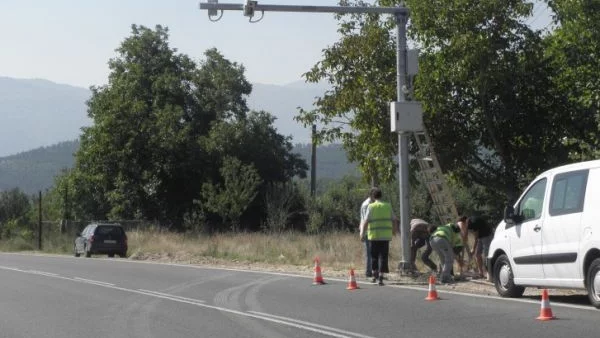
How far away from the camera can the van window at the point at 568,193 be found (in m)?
12.6

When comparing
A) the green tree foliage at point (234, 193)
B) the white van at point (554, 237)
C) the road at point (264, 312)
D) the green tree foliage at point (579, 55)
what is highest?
the green tree foliage at point (579, 55)

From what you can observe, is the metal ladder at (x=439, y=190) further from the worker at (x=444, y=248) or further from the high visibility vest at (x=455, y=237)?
the worker at (x=444, y=248)

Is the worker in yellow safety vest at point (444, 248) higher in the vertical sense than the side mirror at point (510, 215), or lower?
lower

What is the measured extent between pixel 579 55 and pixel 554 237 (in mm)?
10570

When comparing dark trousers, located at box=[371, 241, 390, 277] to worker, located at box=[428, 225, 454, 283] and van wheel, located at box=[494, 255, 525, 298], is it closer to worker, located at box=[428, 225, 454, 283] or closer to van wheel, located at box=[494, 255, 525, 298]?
worker, located at box=[428, 225, 454, 283]

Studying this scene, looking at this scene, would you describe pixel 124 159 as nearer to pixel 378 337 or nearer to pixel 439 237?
pixel 439 237

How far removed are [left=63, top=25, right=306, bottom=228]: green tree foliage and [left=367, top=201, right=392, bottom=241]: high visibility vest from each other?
3333 cm

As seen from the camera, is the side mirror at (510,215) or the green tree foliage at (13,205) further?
the green tree foliage at (13,205)

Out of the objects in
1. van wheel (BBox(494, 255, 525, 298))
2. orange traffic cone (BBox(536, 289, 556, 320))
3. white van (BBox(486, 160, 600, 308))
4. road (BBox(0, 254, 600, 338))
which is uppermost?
white van (BBox(486, 160, 600, 308))

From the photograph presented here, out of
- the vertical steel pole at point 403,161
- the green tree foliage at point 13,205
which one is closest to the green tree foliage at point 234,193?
the vertical steel pole at point 403,161

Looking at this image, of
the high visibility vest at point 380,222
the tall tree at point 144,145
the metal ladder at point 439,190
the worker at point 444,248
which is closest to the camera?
the worker at point 444,248

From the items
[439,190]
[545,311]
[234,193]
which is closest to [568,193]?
[545,311]

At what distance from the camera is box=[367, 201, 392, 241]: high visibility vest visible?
1723 centimetres

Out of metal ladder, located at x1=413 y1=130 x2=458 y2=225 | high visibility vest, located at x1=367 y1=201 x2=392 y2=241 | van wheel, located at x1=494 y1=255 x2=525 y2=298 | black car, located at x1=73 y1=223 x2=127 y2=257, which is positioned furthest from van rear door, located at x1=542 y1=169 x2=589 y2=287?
black car, located at x1=73 y1=223 x2=127 y2=257
